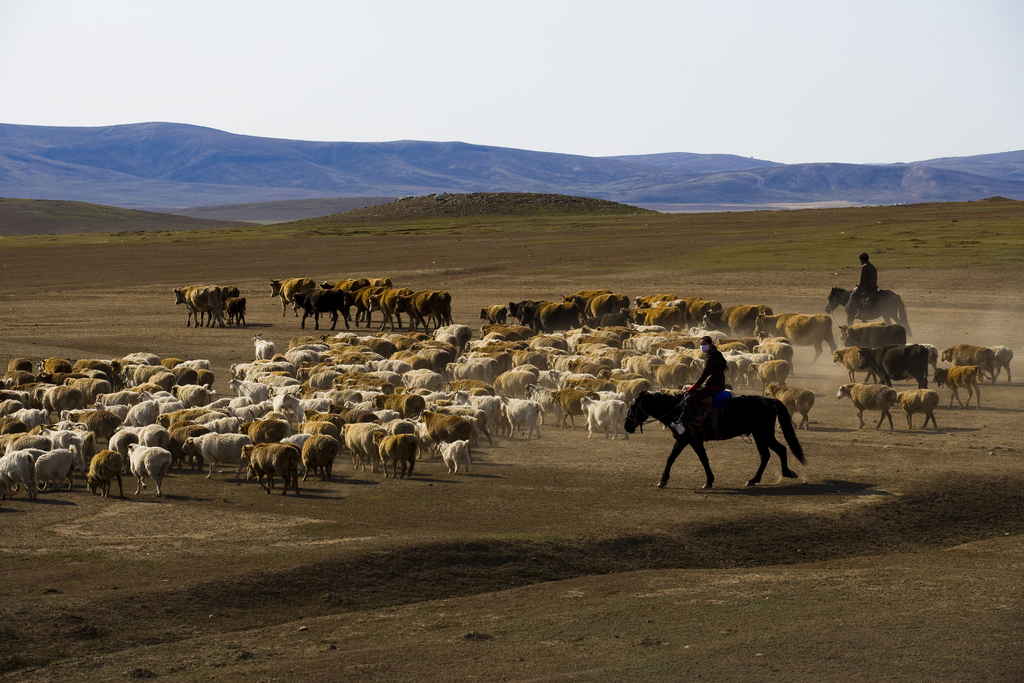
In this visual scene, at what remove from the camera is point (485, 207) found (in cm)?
A: 13275

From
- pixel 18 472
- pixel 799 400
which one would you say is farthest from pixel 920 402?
pixel 18 472

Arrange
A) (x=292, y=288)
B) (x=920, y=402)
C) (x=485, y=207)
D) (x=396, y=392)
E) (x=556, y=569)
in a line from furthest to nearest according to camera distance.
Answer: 1. (x=485, y=207)
2. (x=292, y=288)
3. (x=396, y=392)
4. (x=920, y=402)
5. (x=556, y=569)

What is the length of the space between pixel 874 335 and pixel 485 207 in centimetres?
11112

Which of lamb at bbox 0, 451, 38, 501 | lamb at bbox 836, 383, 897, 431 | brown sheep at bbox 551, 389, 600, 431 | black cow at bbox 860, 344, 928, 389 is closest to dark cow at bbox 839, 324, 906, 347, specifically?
black cow at bbox 860, 344, 928, 389

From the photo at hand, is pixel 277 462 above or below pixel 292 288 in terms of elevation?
below

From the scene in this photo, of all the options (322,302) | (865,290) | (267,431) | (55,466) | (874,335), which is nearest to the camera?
(55,466)

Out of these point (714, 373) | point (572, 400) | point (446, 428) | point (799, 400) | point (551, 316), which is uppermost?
point (714, 373)

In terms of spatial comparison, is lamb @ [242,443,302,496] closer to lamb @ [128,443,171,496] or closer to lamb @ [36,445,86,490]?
lamb @ [128,443,171,496]

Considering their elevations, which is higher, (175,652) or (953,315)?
(953,315)

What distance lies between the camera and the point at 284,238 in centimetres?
9269

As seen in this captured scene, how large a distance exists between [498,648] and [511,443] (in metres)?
8.42

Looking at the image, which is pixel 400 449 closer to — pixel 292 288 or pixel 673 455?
pixel 673 455

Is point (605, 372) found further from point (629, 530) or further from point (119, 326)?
point (119, 326)

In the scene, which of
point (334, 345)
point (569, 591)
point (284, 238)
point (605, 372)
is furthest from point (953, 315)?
point (284, 238)
